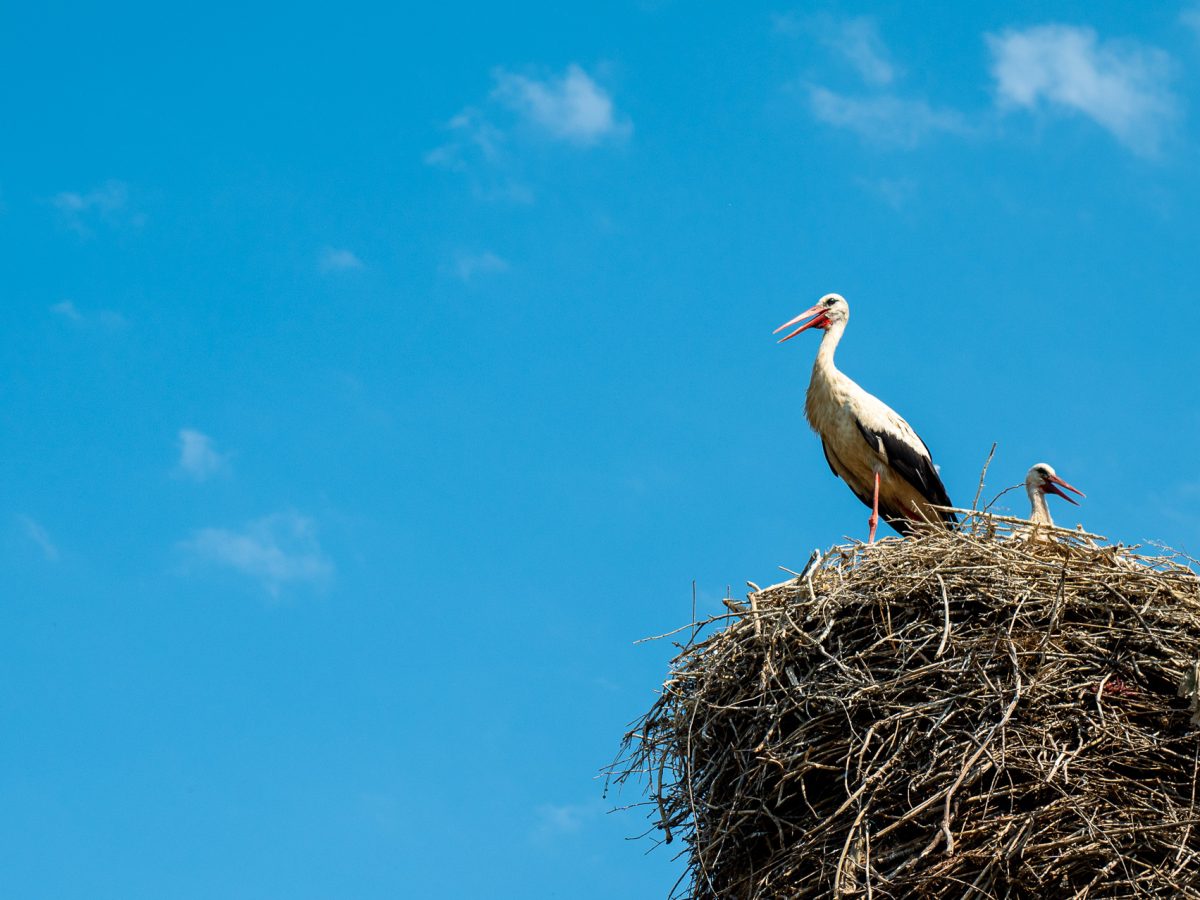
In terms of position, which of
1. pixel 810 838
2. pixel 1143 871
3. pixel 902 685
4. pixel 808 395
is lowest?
pixel 1143 871

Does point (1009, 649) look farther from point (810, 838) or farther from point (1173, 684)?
point (810, 838)

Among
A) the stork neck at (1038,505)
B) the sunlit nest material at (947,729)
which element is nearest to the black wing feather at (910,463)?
the stork neck at (1038,505)

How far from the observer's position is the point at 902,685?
23.9 feet

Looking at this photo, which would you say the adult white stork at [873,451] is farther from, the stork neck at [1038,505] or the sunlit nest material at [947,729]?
the sunlit nest material at [947,729]

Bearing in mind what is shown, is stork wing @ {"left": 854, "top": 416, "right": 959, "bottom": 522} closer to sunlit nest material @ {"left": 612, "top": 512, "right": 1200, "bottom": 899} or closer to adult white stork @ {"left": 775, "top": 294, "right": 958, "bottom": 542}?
adult white stork @ {"left": 775, "top": 294, "right": 958, "bottom": 542}

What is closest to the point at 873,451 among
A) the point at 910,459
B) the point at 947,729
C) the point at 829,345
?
the point at 910,459

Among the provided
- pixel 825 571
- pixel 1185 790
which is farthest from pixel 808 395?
pixel 1185 790

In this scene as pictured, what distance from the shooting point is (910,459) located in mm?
10766

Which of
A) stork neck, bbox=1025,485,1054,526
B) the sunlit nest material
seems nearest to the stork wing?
stork neck, bbox=1025,485,1054,526

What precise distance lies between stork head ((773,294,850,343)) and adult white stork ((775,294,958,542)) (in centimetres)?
41

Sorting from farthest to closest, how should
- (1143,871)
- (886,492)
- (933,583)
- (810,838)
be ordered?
(886,492), (933,583), (810,838), (1143,871)

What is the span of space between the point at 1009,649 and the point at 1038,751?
1.59 ft

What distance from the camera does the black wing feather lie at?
10.8 m

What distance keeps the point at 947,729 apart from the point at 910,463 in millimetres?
3850
